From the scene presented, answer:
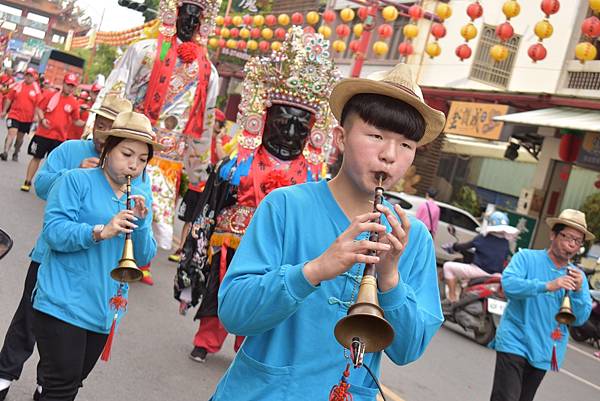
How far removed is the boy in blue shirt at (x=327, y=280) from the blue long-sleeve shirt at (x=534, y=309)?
10.7ft

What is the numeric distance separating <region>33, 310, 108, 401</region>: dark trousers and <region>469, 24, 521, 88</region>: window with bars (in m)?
18.6

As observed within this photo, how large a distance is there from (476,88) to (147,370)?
17233 mm

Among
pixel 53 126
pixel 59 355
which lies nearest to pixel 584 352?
pixel 53 126

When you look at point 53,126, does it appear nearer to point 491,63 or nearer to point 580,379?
point 580,379

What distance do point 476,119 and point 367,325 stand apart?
19.0 m

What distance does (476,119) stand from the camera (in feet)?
67.5

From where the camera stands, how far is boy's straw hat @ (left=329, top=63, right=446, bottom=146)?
2463mm

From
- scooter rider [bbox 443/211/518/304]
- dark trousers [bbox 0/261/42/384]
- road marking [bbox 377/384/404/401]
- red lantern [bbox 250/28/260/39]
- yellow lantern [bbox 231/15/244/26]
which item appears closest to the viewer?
dark trousers [bbox 0/261/42/384]

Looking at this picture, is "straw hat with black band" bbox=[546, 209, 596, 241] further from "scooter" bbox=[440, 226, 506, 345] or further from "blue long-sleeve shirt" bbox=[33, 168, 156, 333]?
"scooter" bbox=[440, 226, 506, 345]

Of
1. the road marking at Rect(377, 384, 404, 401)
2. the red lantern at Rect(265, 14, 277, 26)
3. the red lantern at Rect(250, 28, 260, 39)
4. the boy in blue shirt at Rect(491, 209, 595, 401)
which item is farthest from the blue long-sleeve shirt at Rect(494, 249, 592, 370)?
the red lantern at Rect(250, 28, 260, 39)

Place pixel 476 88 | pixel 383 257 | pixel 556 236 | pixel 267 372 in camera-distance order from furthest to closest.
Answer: pixel 476 88, pixel 556 236, pixel 267 372, pixel 383 257

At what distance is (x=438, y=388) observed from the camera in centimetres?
785

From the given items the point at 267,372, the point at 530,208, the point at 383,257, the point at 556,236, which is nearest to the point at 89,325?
the point at 267,372

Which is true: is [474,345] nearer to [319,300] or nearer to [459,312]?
[459,312]
